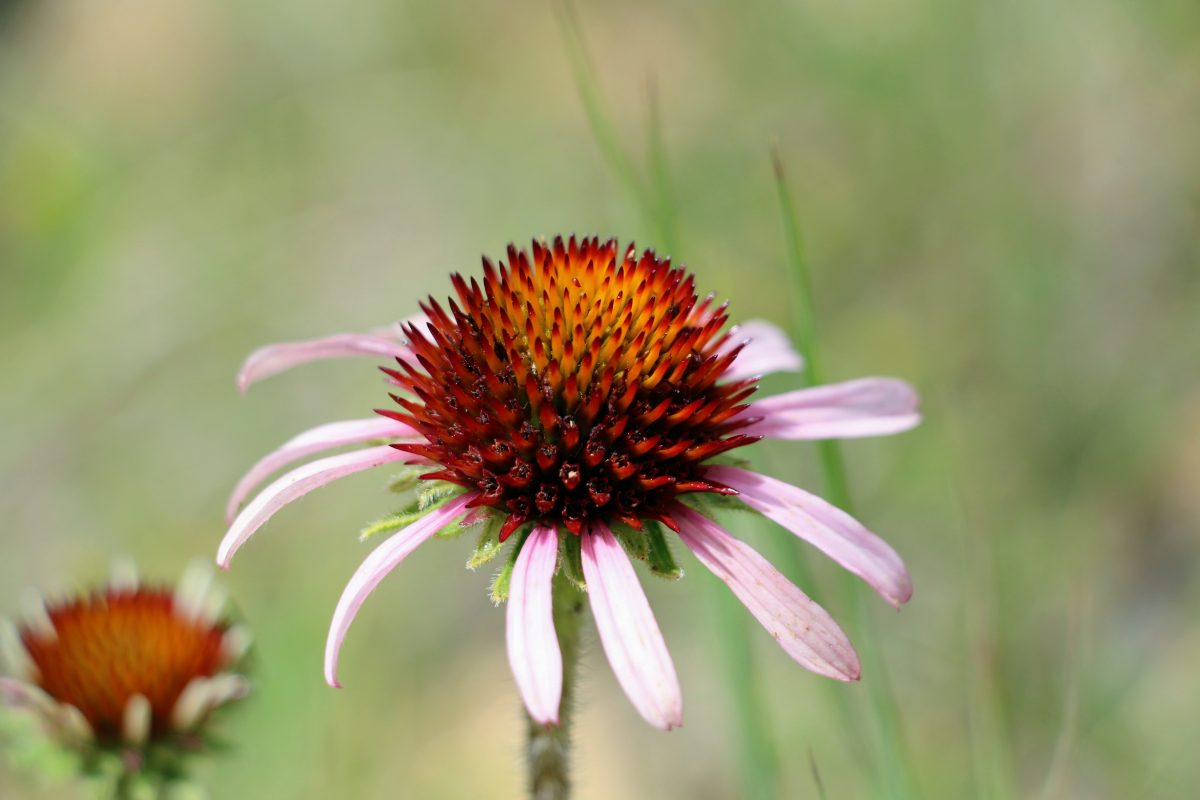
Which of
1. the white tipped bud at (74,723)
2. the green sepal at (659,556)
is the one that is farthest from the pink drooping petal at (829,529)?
the white tipped bud at (74,723)

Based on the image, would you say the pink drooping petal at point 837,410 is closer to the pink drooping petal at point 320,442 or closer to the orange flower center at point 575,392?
the orange flower center at point 575,392

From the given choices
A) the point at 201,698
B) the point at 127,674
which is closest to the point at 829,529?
the point at 201,698

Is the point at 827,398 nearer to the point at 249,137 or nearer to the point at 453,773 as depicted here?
the point at 453,773

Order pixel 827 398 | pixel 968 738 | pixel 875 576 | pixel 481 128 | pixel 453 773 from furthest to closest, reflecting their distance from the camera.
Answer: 1. pixel 481 128
2. pixel 453 773
3. pixel 968 738
4. pixel 827 398
5. pixel 875 576

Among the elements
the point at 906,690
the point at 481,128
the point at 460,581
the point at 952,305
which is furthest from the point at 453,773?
the point at 481,128

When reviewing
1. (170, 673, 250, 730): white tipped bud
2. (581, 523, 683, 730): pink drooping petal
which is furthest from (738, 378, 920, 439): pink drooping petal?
(170, 673, 250, 730): white tipped bud

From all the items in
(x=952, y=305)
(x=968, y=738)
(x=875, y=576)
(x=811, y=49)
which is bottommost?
(x=968, y=738)
